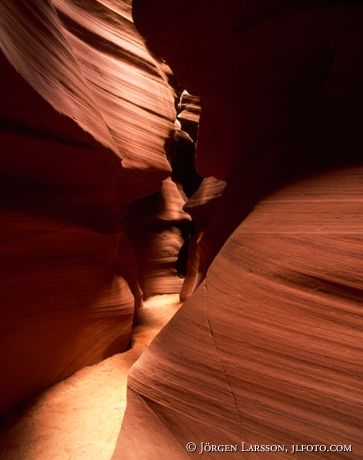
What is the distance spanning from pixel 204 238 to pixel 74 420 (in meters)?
2.21

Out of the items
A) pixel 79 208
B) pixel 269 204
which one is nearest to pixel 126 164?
pixel 79 208

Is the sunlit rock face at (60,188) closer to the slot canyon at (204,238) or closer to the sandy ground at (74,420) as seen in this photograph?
the slot canyon at (204,238)

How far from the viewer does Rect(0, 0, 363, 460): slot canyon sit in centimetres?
127

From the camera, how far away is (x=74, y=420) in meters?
2.52

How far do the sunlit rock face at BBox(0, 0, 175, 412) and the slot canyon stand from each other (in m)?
0.02

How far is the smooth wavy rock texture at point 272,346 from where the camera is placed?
1147mm

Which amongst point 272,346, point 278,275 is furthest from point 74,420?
point 278,275

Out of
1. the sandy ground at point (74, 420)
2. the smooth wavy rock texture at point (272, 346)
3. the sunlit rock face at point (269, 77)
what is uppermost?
the sunlit rock face at point (269, 77)

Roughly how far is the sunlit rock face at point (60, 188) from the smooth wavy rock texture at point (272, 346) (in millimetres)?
1661

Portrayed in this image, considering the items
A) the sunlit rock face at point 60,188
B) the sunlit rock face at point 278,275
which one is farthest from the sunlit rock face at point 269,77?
the sunlit rock face at point 60,188

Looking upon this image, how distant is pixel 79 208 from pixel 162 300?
4586 millimetres

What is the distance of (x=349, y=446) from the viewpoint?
1.04 m

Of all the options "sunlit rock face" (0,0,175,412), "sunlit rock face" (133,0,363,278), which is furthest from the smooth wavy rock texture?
"sunlit rock face" (0,0,175,412)

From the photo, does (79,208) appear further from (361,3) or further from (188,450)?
(361,3)
